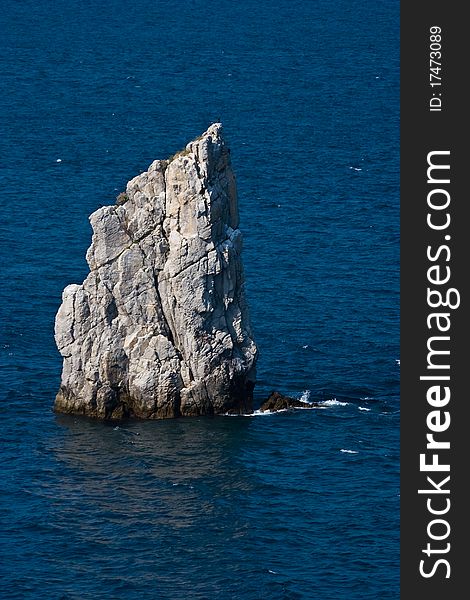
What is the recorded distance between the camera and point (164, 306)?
13625 centimetres

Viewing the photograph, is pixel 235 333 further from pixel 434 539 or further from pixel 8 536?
pixel 434 539

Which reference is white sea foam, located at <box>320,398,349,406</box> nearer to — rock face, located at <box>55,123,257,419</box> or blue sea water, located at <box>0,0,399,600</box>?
blue sea water, located at <box>0,0,399,600</box>

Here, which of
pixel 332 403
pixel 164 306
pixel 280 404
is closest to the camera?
pixel 164 306

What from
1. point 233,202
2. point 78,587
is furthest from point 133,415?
point 78,587

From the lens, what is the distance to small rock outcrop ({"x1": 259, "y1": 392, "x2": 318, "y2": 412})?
138m

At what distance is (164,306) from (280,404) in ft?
39.6

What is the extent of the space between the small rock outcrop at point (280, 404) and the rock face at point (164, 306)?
90.3 inches

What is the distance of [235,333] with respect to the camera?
137 m

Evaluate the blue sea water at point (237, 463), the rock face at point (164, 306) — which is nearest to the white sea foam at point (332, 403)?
the blue sea water at point (237, 463)

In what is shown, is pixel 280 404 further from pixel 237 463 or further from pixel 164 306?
pixel 164 306

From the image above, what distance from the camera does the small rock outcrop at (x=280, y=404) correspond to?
13838cm

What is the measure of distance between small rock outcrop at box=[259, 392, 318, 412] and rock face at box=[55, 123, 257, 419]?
7.53 ft

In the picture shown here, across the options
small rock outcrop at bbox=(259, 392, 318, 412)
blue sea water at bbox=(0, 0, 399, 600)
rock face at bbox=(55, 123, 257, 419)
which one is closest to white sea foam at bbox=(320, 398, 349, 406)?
blue sea water at bbox=(0, 0, 399, 600)

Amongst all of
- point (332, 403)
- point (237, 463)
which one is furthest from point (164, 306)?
point (332, 403)
